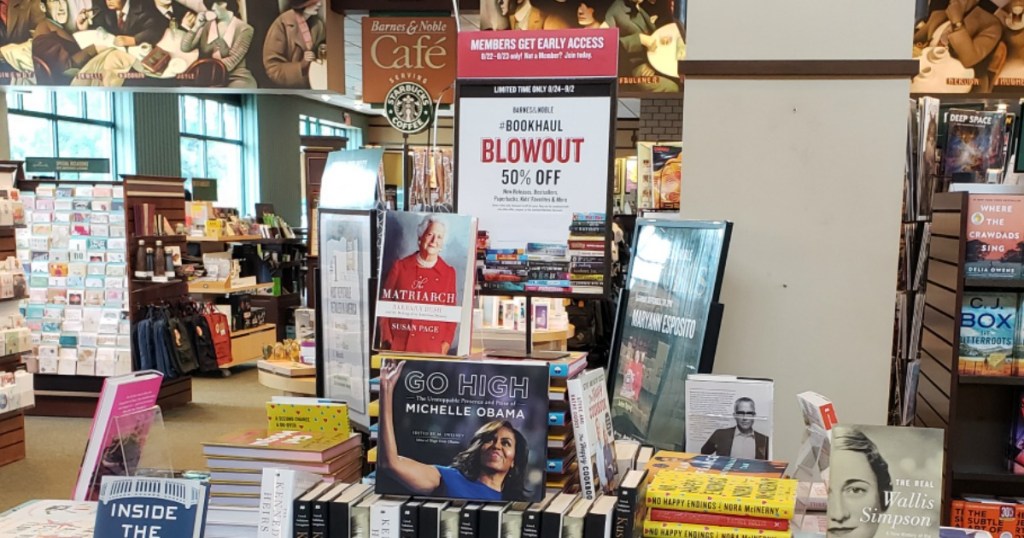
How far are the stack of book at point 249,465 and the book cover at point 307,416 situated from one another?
0.12 m

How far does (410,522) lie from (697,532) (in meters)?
0.57

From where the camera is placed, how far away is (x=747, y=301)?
2.85 m

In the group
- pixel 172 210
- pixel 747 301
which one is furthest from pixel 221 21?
pixel 747 301

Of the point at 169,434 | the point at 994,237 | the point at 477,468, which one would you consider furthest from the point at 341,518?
the point at 169,434

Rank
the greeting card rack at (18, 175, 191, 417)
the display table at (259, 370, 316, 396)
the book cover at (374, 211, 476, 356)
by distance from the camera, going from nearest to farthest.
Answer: the book cover at (374, 211, 476, 356) < the display table at (259, 370, 316, 396) < the greeting card rack at (18, 175, 191, 417)

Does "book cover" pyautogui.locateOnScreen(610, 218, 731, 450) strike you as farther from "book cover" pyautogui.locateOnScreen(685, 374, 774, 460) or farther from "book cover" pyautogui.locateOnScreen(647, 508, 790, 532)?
"book cover" pyautogui.locateOnScreen(647, 508, 790, 532)

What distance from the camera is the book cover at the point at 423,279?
2.00 meters

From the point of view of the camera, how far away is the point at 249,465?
6.10 feet

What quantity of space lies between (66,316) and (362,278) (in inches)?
210

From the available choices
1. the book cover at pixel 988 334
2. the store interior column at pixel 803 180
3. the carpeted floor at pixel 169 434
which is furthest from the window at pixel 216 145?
the book cover at pixel 988 334

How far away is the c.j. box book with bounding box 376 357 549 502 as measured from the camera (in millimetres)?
1607

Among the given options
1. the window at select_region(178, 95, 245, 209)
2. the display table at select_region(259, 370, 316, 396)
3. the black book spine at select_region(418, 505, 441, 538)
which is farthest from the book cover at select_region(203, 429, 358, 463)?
the window at select_region(178, 95, 245, 209)

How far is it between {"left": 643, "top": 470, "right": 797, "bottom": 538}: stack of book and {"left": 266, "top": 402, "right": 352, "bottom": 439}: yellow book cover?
2.71 feet

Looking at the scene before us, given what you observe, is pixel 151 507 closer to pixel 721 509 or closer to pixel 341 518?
pixel 341 518
